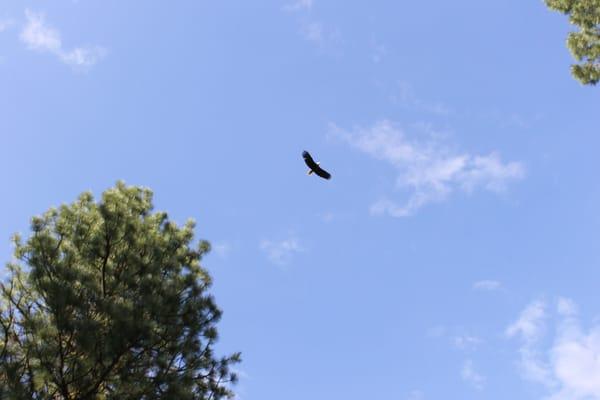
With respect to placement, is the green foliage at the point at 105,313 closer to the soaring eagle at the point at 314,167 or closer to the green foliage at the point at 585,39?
the soaring eagle at the point at 314,167

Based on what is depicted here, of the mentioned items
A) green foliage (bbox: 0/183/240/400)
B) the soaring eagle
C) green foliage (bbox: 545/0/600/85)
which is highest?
green foliage (bbox: 545/0/600/85)

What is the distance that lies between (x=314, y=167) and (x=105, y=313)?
368 centimetres

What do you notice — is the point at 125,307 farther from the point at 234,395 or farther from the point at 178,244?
the point at 234,395

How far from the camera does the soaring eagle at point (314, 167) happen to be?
26.1 feet

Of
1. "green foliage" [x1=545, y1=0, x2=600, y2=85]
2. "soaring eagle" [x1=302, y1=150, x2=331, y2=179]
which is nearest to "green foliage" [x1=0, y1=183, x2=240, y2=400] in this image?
"soaring eagle" [x1=302, y1=150, x2=331, y2=179]

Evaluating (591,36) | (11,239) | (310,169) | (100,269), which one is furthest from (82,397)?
(591,36)

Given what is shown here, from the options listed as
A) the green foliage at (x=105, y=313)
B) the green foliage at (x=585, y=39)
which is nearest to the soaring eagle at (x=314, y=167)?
the green foliage at (x=105, y=313)

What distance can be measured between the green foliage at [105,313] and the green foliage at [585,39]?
453 inches

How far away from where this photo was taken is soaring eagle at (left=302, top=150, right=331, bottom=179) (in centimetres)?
796

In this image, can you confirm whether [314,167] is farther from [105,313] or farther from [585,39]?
[585,39]

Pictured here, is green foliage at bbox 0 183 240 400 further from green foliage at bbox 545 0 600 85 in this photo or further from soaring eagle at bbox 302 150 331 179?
green foliage at bbox 545 0 600 85

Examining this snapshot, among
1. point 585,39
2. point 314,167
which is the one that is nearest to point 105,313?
point 314,167

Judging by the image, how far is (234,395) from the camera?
9.88 m

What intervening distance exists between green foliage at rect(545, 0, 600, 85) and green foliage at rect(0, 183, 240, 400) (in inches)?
453
